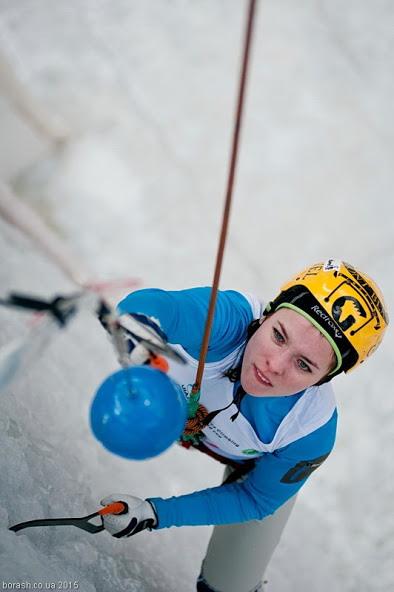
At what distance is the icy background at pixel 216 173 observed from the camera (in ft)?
5.70

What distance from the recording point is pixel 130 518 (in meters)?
0.97

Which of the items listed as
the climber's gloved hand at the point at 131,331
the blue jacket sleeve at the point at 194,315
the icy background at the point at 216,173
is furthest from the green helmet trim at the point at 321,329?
the icy background at the point at 216,173

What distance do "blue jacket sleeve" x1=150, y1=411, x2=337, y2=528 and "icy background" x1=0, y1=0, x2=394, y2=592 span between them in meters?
0.60

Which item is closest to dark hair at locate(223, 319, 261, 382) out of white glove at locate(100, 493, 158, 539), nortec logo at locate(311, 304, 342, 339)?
nortec logo at locate(311, 304, 342, 339)

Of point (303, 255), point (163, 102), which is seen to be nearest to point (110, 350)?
point (303, 255)

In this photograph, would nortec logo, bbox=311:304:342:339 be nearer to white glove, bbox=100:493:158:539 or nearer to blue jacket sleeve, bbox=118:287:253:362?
blue jacket sleeve, bbox=118:287:253:362

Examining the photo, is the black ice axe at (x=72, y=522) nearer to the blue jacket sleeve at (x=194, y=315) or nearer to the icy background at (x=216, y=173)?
the blue jacket sleeve at (x=194, y=315)

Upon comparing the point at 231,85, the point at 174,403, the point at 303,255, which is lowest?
the point at 174,403

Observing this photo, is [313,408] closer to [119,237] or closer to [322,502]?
[322,502]

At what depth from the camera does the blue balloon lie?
26.3 inches

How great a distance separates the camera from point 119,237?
2182 mm

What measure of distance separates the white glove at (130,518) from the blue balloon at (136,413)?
1.16 feet

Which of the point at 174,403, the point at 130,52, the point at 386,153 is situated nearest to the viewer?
the point at 174,403

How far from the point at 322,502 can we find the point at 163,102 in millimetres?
1719
